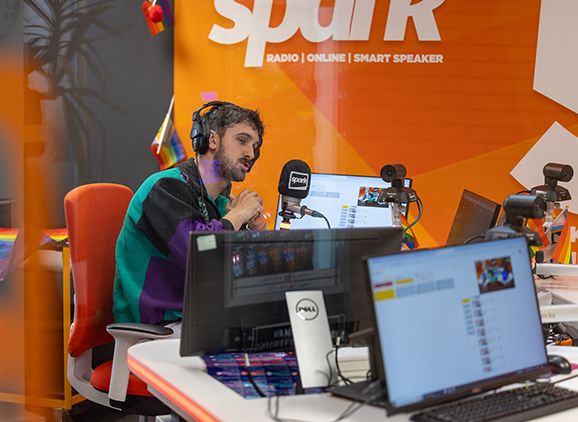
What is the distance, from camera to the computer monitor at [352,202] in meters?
3.45

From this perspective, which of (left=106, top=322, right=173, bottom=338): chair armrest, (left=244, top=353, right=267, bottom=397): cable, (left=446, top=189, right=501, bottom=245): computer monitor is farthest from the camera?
(left=446, top=189, right=501, bottom=245): computer monitor

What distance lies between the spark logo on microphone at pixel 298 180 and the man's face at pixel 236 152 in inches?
8.0

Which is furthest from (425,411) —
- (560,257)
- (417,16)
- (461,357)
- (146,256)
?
(417,16)

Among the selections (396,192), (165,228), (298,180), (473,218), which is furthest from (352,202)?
(165,228)

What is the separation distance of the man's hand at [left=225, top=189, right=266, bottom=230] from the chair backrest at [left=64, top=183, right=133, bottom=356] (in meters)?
0.43

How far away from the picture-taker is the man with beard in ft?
9.45

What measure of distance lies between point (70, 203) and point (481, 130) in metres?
2.60

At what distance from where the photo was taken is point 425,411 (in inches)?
65.9

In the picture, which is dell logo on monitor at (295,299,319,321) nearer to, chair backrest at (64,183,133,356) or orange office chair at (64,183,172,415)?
orange office chair at (64,183,172,415)

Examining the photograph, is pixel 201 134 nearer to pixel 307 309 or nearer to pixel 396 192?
pixel 396 192

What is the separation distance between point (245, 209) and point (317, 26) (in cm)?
167

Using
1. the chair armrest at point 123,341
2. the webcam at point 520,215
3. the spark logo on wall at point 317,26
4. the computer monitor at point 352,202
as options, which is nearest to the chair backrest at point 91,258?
the chair armrest at point 123,341

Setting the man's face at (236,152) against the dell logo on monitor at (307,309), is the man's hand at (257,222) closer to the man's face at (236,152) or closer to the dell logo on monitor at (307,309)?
the man's face at (236,152)

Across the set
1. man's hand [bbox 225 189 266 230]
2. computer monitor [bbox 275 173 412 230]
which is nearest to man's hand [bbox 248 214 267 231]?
man's hand [bbox 225 189 266 230]
